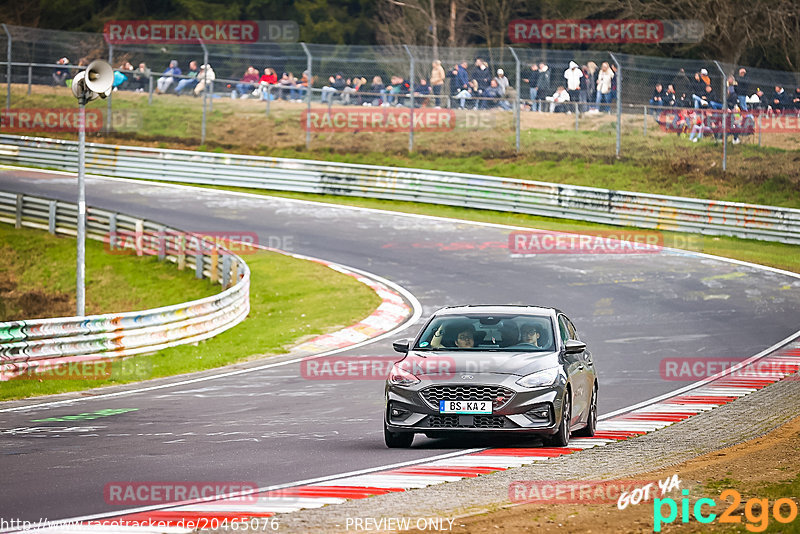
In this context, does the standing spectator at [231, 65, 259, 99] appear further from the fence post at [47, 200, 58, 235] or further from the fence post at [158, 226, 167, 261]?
the fence post at [158, 226, 167, 261]

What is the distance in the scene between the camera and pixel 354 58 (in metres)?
37.6

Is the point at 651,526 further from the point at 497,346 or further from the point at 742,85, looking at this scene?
the point at 742,85

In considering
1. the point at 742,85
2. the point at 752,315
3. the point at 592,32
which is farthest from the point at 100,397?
the point at 592,32

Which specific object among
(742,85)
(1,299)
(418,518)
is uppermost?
(742,85)

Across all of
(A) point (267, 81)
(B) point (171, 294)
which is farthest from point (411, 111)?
(B) point (171, 294)

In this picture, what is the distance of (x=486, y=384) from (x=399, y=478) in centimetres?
162

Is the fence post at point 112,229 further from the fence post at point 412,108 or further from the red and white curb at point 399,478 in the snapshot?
the red and white curb at point 399,478

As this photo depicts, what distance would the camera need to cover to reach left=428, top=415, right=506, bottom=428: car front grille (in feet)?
36.0

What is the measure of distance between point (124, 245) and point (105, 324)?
11.8 metres

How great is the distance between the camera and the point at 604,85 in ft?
115

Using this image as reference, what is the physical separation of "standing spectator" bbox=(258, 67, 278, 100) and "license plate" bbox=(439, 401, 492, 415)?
3051 centimetres

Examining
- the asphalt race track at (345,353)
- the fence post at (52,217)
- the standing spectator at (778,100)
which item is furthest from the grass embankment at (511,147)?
the fence post at (52,217)

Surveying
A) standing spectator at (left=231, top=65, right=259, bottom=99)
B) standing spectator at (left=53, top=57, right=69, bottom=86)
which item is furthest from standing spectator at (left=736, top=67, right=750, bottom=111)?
standing spectator at (left=53, top=57, right=69, bottom=86)

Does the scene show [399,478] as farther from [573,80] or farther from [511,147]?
[511,147]
